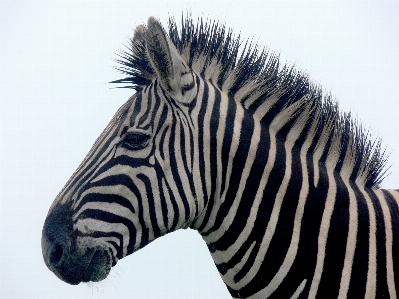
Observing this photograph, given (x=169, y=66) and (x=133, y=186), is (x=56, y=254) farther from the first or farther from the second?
(x=169, y=66)

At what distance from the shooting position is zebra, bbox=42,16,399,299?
442 cm

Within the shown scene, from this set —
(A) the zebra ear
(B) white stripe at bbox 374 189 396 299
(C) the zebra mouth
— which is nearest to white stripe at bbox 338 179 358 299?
(B) white stripe at bbox 374 189 396 299

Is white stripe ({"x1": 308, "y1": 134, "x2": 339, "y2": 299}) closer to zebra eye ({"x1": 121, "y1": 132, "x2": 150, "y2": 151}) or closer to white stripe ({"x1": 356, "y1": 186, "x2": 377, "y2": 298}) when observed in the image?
white stripe ({"x1": 356, "y1": 186, "x2": 377, "y2": 298})

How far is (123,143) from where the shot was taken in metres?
4.68

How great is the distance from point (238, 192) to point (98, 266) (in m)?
1.41

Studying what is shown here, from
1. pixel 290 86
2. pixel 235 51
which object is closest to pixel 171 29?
pixel 235 51

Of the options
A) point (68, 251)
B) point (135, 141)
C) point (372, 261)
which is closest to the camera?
point (372, 261)

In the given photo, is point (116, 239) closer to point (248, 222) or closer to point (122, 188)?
point (122, 188)

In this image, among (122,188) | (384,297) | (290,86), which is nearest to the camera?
(384,297)

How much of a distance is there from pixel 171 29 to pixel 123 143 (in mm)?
1503

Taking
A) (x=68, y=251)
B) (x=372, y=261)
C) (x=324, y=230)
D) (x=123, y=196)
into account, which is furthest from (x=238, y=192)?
(x=68, y=251)

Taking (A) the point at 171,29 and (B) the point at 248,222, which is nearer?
(B) the point at 248,222

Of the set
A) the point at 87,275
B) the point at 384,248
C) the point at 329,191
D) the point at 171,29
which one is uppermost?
the point at 171,29

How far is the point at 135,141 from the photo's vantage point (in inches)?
184
